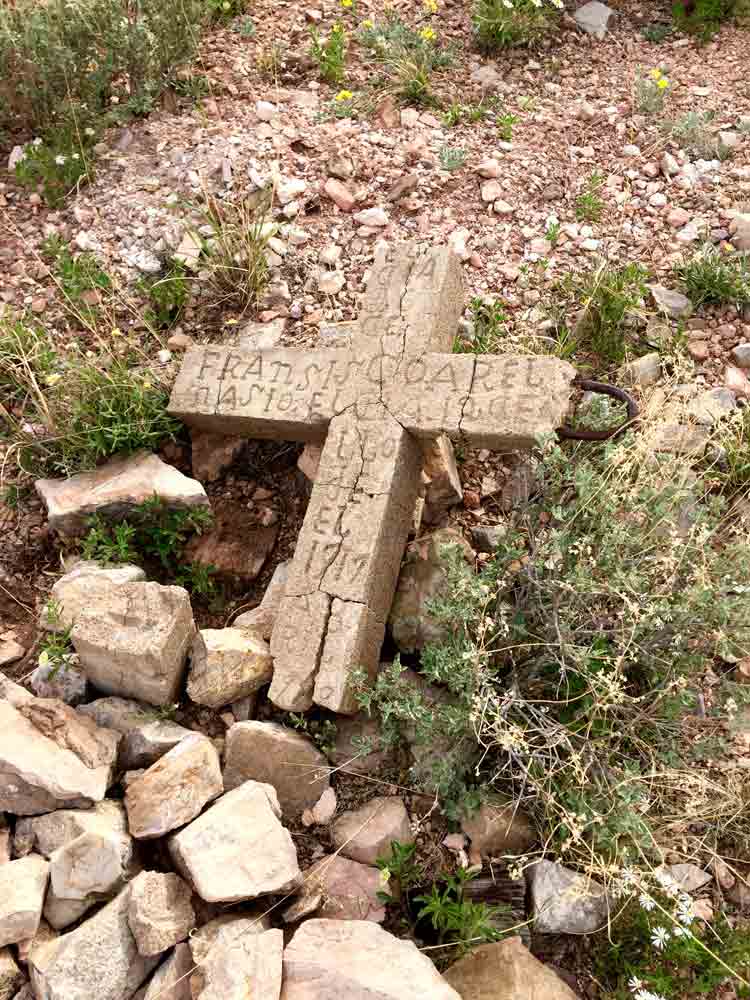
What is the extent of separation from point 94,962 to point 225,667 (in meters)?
1.06

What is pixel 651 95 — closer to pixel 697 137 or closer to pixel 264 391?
pixel 697 137

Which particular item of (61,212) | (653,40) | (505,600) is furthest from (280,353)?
(653,40)

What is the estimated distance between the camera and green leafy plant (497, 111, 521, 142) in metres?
5.25

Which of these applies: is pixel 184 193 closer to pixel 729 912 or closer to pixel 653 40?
pixel 653 40

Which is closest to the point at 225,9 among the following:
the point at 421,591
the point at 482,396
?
the point at 482,396

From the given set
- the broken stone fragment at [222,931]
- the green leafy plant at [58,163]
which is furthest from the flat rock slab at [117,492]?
the green leafy plant at [58,163]

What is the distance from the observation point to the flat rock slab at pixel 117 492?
12.4 ft

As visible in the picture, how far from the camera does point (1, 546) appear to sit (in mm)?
4008

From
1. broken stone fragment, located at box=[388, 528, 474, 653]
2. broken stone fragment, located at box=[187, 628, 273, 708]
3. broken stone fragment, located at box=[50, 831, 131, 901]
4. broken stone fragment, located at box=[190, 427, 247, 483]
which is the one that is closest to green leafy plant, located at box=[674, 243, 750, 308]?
broken stone fragment, located at box=[388, 528, 474, 653]

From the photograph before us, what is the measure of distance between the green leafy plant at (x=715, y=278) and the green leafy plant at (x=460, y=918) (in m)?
3.09

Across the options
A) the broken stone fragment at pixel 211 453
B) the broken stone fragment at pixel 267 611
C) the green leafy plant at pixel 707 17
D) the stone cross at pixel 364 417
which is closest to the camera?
the stone cross at pixel 364 417

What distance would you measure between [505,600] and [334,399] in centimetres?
111

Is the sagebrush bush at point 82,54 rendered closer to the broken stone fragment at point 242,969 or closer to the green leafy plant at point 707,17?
the green leafy plant at point 707,17

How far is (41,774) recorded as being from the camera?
2896 mm
